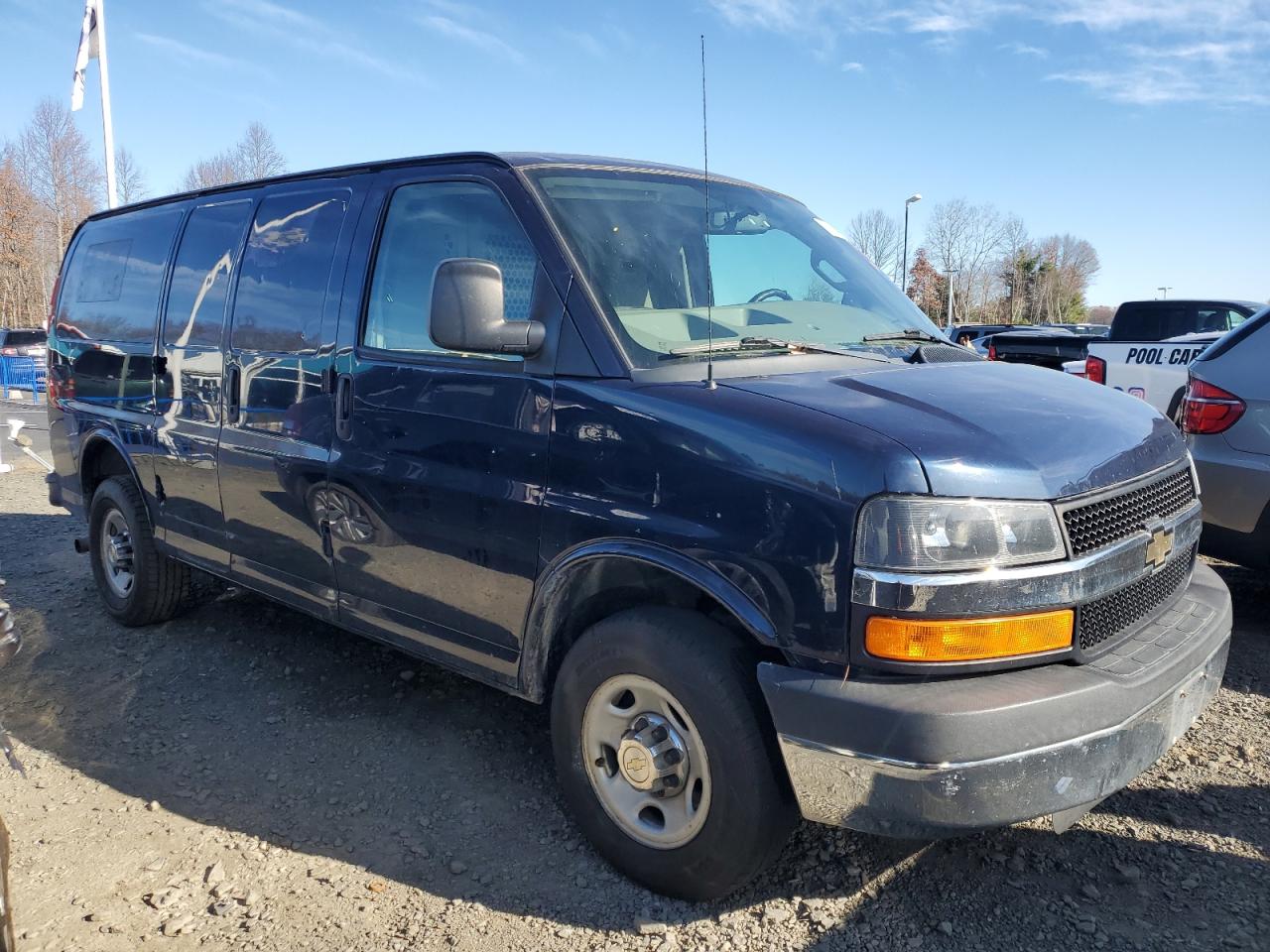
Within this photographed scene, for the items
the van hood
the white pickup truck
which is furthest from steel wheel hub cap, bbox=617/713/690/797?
the white pickup truck

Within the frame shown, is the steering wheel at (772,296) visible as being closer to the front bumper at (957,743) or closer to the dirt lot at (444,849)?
the front bumper at (957,743)

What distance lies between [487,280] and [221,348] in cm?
200

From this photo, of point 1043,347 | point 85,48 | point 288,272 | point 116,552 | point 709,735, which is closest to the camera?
point 709,735

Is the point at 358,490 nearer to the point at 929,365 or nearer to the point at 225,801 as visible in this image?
the point at 225,801

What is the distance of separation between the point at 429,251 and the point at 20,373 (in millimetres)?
26541

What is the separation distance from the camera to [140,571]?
5.11 m

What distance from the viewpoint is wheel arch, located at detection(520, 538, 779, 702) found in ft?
8.03

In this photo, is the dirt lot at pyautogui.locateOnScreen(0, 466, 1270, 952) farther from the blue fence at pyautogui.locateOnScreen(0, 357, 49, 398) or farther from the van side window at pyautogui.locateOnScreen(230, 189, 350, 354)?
the blue fence at pyautogui.locateOnScreen(0, 357, 49, 398)

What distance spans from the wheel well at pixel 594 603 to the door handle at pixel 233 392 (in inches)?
76.6

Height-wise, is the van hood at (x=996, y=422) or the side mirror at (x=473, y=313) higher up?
the side mirror at (x=473, y=313)

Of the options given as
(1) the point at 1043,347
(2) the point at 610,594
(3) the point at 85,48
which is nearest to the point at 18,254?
(3) the point at 85,48

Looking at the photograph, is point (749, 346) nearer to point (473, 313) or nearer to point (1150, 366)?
point (473, 313)

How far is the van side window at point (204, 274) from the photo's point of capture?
430 centimetres

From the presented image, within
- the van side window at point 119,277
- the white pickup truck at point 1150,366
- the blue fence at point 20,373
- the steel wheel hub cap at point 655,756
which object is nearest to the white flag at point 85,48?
the blue fence at point 20,373
